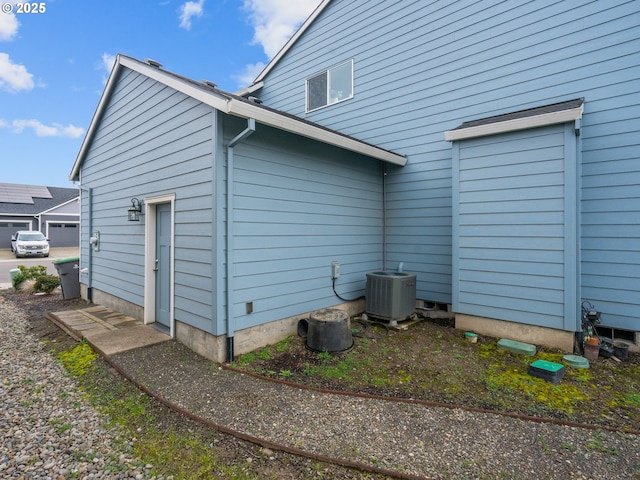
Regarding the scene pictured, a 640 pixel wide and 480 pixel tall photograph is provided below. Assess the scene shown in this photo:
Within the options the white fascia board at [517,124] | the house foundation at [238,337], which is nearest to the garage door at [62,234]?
the house foundation at [238,337]

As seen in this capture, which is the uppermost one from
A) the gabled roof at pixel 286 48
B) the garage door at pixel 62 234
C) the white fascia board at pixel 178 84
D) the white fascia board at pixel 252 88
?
the gabled roof at pixel 286 48

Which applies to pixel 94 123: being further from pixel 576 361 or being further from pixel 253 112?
pixel 576 361

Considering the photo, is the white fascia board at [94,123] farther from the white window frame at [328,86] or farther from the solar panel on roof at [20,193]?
the solar panel on roof at [20,193]

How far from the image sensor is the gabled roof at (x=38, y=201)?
23.7m

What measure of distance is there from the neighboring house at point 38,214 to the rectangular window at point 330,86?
27.3m

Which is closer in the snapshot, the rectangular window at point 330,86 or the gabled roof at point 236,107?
the gabled roof at point 236,107

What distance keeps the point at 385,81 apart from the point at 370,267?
4.01 m

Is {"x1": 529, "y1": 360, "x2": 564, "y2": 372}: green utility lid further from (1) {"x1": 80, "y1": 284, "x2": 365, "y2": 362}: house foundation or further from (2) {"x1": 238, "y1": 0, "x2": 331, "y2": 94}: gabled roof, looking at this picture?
(2) {"x1": 238, "y1": 0, "x2": 331, "y2": 94}: gabled roof

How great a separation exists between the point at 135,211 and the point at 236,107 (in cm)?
324

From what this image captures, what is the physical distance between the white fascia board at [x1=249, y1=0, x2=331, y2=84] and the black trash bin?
714 centimetres

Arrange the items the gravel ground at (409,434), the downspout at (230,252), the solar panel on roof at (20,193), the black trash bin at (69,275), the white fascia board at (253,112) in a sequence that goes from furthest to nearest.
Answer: the solar panel on roof at (20,193), the black trash bin at (69,275), the downspout at (230,252), the white fascia board at (253,112), the gravel ground at (409,434)

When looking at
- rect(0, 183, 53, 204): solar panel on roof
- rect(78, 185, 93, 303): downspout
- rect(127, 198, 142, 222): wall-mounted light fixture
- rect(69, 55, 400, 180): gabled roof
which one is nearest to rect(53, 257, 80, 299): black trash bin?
rect(78, 185, 93, 303): downspout

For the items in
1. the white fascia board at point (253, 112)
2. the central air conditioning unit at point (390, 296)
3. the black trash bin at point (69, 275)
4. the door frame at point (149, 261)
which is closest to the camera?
the white fascia board at point (253, 112)

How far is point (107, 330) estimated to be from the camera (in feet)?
16.2
